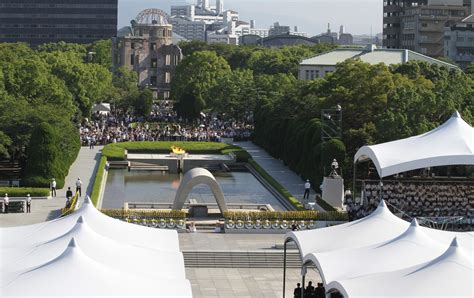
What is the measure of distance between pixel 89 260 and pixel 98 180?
3555 cm

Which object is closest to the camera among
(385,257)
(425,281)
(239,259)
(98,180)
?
(425,281)

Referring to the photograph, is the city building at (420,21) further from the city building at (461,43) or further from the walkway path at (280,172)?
the walkway path at (280,172)

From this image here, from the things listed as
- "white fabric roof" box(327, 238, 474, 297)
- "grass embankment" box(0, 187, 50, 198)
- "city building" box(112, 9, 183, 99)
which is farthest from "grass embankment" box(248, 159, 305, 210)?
"city building" box(112, 9, 183, 99)

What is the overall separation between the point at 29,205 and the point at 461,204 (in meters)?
17.9

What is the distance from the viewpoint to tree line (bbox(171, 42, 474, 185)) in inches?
2292

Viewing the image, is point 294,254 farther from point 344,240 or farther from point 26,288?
point 26,288

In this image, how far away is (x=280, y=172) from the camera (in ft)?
224

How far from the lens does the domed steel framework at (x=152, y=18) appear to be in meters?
172

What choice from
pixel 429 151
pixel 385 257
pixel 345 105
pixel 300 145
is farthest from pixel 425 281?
pixel 300 145

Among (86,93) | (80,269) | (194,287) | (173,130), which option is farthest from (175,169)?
(80,269)

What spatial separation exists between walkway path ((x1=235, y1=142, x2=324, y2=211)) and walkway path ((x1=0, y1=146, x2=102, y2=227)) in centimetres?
1016

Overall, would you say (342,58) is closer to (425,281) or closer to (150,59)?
(150,59)

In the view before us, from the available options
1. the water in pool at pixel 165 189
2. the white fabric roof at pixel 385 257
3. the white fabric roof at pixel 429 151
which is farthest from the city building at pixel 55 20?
the white fabric roof at pixel 385 257

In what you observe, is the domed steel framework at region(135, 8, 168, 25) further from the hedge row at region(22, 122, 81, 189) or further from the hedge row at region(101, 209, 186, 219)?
A: the hedge row at region(101, 209, 186, 219)
